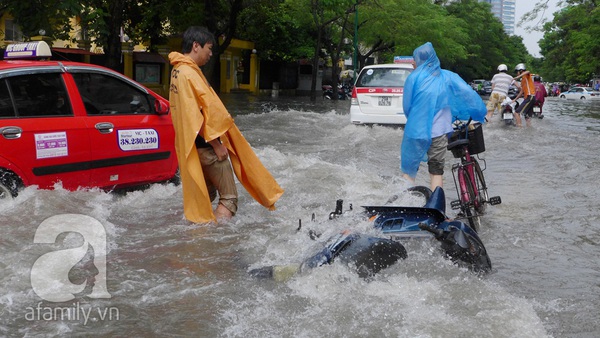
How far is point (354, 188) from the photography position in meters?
8.14

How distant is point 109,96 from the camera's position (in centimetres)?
724

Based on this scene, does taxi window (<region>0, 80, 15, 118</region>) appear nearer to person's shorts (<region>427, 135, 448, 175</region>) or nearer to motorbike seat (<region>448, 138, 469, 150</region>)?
person's shorts (<region>427, 135, 448, 175</region>)

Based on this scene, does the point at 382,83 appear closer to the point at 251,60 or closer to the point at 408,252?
the point at 408,252

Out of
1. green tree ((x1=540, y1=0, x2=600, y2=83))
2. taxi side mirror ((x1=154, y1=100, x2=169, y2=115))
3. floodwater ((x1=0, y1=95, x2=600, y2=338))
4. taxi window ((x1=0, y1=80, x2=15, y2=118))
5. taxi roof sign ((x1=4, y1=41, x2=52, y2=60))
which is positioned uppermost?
green tree ((x1=540, y1=0, x2=600, y2=83))

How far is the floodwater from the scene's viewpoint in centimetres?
384

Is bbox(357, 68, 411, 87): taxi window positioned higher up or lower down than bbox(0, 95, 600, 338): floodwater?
higher up

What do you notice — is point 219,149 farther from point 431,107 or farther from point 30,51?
point 30,51

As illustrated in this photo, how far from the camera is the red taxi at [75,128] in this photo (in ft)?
20.4

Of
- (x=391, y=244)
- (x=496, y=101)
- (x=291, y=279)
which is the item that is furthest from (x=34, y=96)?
(x=496, y=101)

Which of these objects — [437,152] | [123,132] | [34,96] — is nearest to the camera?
[34,96]

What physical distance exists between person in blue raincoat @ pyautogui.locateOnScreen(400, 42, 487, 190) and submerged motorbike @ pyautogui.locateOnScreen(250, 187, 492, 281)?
79.8 inches

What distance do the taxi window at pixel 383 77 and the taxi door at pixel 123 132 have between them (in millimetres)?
8190

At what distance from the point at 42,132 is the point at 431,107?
11.4 ft

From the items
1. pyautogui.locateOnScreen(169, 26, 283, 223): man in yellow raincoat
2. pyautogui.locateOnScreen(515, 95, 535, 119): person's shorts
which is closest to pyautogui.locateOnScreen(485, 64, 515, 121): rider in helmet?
pyautogui.locateOnScreen(515, 95, 535, 119): person's shorts
